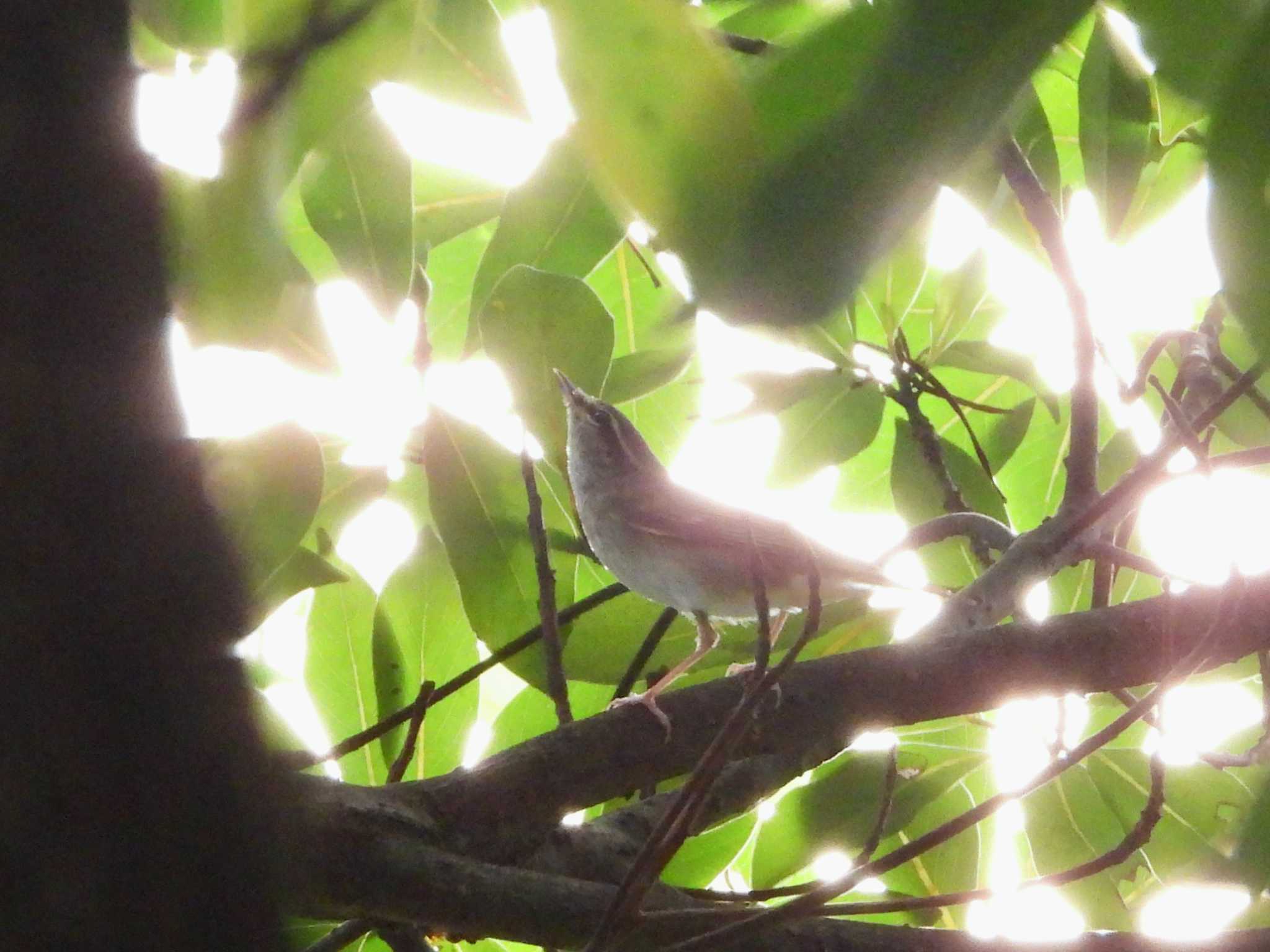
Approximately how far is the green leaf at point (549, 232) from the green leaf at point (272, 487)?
362 millimetres

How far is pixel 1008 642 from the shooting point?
4.90ft

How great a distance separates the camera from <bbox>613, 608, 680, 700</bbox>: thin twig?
1911 mm

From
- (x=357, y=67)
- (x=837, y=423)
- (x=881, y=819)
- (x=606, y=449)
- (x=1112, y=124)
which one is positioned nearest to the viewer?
(x=357, y=67)

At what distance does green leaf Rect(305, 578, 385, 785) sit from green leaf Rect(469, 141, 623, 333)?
622mm

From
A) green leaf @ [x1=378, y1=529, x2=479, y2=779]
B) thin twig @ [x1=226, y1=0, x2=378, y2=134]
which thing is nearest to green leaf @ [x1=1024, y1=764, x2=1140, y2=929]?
green leaf @ [x1=378, y1=529, x2=479, y2=779]

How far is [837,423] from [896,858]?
1.24m

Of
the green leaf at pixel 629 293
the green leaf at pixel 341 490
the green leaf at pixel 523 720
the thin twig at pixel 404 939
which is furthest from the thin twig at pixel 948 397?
the thin twig at pixel 404 939

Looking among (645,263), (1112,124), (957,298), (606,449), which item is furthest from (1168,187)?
(606,449)

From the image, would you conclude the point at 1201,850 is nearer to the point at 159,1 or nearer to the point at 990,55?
the point at 990,55

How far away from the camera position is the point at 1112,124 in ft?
3.83

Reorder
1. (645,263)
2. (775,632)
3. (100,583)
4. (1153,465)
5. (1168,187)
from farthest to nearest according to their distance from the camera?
(775,632) → (645,263) → (1168,187) → (1153,465) → (100,583)

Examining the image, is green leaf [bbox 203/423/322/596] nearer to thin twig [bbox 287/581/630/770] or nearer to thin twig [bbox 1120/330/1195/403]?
thin twig [bbox 287/581/630/770]

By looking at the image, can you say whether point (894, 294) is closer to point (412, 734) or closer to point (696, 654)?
point (696, 654)

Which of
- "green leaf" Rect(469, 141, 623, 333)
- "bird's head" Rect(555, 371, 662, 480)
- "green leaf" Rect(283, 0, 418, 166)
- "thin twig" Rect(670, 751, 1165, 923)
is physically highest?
"bird's head" Rect(555, 371, 662, 480)
